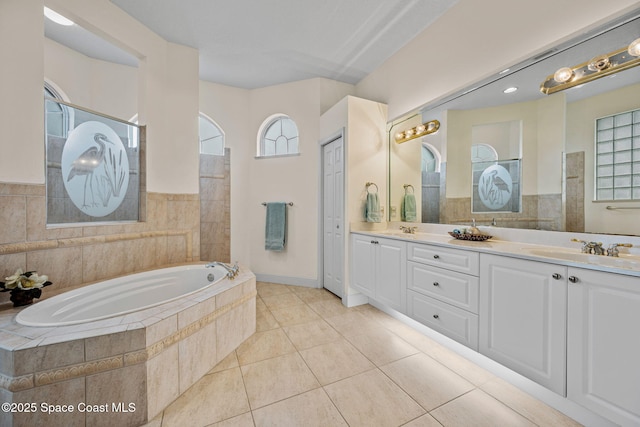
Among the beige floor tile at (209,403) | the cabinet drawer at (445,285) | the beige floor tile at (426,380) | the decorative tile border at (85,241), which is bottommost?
the beige floor tile at (209,403)

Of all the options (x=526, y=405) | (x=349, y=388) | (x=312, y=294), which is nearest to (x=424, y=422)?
(x=349, y=388)

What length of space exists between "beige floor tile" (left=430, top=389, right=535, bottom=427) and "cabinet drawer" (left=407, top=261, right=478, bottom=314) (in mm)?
479

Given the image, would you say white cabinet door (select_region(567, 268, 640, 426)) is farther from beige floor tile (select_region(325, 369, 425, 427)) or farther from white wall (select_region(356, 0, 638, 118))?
white wall (select_region(356, 0, 638, 118))

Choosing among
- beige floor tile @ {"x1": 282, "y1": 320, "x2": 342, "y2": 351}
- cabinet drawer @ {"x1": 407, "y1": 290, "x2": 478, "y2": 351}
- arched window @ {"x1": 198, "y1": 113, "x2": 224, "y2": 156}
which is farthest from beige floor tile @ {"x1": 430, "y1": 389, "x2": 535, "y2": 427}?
arched window @ {"x1": 198, "y1": 113, "x2": 224, "y2": 156}

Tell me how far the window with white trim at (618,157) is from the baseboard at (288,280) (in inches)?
112

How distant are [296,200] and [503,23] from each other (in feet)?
8.86

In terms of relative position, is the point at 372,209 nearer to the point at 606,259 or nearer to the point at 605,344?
the point at 606,259

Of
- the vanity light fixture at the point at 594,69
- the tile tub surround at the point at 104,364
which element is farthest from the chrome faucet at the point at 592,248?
the tile tub surround at the point at 104,364

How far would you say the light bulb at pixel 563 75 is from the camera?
4.98ft

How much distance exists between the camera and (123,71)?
311 centimetres

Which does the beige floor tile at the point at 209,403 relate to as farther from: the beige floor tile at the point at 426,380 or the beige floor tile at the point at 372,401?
the beige floor tile at the point at 426,380

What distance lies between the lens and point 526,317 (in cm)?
131

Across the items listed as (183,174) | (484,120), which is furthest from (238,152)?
(484,120)

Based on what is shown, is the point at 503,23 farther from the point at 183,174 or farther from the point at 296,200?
the point at 183,174
